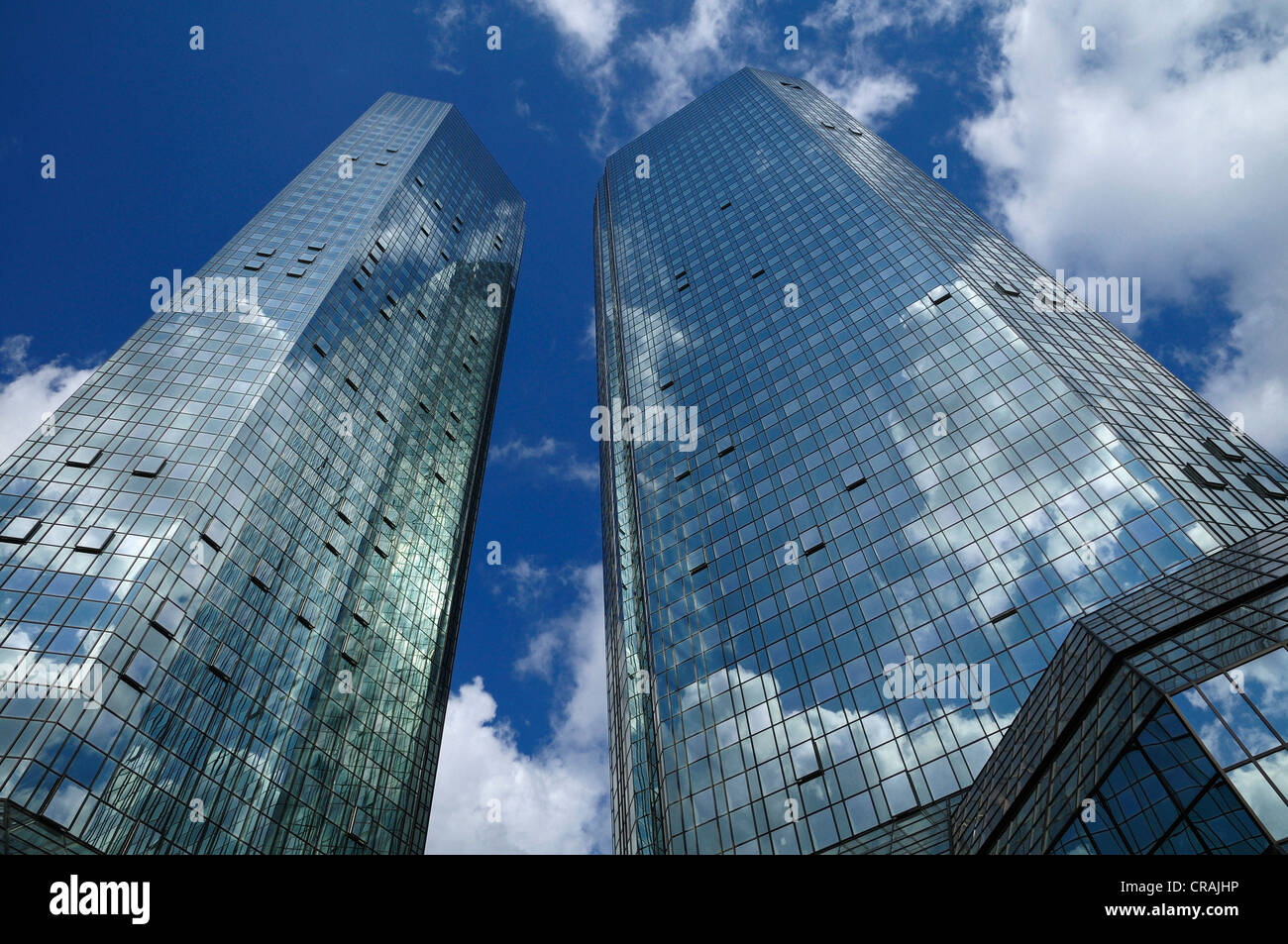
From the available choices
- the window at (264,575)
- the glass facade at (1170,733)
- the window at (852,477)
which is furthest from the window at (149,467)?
the glass facade at (1170,733)

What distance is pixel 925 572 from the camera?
5275 centimetres

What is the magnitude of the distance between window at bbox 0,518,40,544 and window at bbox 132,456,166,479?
285 inches

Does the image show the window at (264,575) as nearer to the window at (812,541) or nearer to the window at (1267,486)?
the window at (812,541)

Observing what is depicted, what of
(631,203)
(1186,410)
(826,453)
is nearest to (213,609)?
(826,453)

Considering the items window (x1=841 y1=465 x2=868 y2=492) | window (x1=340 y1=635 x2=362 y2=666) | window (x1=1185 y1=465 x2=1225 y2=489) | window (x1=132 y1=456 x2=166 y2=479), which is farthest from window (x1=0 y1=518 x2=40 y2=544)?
window (x1=1185 y1=465 x2=1225 y2=489)

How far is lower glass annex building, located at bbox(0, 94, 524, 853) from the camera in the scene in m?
46.8

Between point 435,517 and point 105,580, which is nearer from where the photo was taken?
point 105,580

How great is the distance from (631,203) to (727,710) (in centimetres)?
9559

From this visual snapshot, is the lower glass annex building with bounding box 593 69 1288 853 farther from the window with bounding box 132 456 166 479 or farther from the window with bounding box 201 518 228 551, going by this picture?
the window with bounding box 132 456 166 479

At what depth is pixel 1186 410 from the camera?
6050 centimetres

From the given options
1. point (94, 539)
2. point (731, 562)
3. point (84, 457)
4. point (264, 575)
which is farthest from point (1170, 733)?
point (84, 457)

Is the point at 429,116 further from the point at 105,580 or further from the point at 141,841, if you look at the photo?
the point at 141,841

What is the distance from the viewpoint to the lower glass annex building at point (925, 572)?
72.6 feet

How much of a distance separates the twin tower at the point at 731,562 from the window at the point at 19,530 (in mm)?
335
